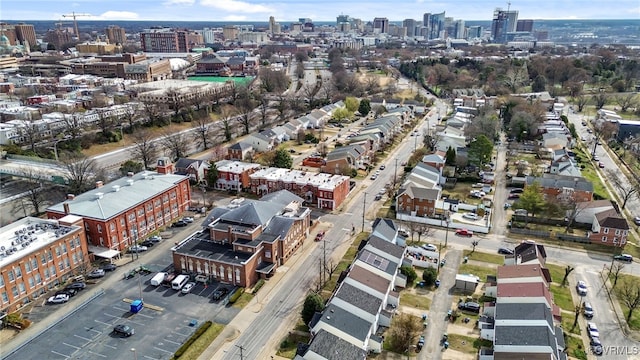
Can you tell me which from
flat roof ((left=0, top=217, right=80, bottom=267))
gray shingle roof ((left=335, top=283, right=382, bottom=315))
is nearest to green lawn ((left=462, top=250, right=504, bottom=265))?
gray shingle roof ((left=335, top=283, right=382, bottom=315))

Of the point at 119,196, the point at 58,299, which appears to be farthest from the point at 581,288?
the point at 119,196

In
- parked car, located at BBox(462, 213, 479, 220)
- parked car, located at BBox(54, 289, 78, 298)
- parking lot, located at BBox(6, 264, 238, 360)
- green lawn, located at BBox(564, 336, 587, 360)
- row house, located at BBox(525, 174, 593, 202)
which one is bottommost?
green lawn, located at BBox(564, 336, 587, 360)

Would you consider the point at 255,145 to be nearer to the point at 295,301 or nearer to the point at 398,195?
the point at 398,195

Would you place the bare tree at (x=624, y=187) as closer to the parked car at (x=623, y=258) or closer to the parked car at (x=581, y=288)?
the parked car at (x=623, y=258)

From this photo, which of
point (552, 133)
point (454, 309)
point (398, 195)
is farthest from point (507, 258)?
point (552, 133)

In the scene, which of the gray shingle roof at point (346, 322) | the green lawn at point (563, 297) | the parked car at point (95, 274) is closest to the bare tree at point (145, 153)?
the parked car at point (95, 274)

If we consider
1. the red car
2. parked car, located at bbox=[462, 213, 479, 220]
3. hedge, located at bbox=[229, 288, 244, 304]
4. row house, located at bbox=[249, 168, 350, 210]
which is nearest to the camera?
hedge, located at bbox=[229, 288, 244, 304]

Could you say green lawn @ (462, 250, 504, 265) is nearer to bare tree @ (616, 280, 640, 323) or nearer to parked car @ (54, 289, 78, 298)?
bare tree @ (616, 280, 640, 323)
